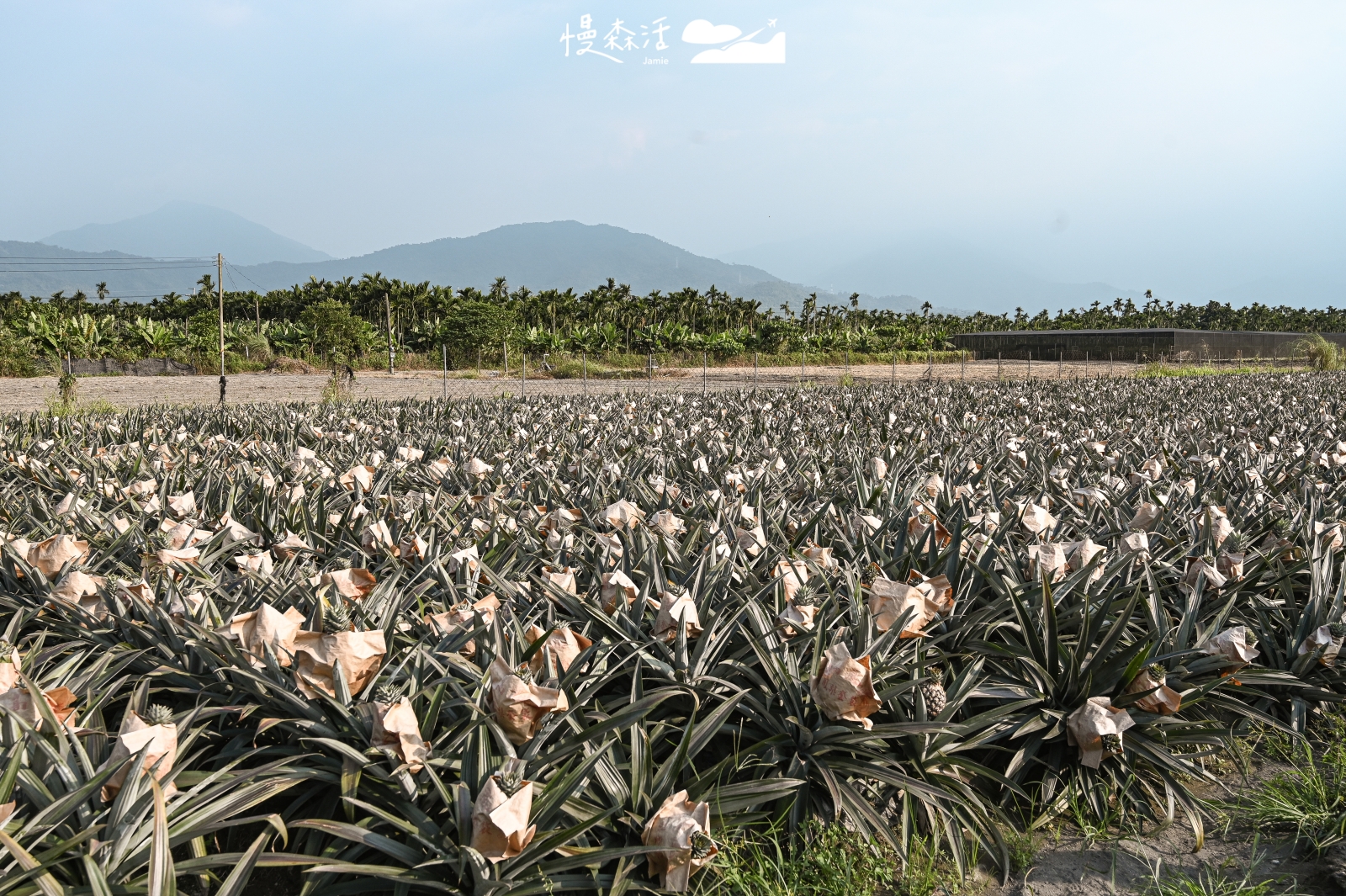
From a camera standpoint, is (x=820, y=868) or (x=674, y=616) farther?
(x=674, y=616)

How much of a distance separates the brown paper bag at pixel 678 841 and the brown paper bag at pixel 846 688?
39cm

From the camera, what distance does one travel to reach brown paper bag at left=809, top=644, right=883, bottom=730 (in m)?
1.75

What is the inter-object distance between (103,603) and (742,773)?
1902 mm

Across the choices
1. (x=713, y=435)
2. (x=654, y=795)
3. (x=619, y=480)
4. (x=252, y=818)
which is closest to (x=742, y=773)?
(x=654, y=795)

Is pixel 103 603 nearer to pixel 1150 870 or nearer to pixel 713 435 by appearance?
pixel 1150 870

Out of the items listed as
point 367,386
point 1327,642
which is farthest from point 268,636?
point 367,386

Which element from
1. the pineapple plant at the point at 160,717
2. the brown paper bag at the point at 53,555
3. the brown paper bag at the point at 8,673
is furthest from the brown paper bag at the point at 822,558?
the brown paper bag at the point at 53,555

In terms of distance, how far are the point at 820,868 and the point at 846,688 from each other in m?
0.37

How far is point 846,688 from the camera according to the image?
176 cm

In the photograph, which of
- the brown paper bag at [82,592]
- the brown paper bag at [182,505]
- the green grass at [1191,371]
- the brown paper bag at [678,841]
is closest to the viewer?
the brown paper bag at [678,841]

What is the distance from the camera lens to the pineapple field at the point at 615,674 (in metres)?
1.54

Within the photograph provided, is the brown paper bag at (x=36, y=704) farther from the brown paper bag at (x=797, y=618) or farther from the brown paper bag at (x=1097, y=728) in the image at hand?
the brown paper bag at (x=1097, y=728)

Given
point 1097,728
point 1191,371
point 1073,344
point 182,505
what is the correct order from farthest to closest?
point 1073,344 → point 1191,371 → point 182,505 → point 1097,728

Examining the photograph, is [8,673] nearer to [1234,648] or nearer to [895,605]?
[895,605]
